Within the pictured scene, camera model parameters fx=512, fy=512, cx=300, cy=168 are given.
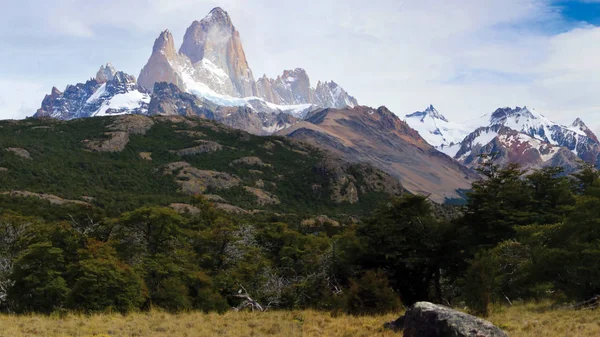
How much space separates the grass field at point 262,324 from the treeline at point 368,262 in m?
2.54

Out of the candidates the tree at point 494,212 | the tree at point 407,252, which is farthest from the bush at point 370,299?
the tree at point 494,212

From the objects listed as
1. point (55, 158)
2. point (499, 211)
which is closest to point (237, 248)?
point (499, 211)

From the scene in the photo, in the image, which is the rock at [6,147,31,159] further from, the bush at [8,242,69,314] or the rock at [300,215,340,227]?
the bush at [8,242,69,314]

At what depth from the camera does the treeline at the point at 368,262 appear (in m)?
26.5

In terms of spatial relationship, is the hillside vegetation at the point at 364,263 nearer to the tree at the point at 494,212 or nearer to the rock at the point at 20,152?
the tree at the point at 494,212

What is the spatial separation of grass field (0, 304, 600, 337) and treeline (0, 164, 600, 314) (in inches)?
99.9

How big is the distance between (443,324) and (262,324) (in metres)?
9.69

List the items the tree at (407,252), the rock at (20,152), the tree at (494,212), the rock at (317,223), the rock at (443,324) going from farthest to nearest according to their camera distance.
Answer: the rock at (20,152) → the rock at (317,223) → the tree at (494,212) → the tree at (407,252) → the rock at (443,324)

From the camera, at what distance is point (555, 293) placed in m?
28.7

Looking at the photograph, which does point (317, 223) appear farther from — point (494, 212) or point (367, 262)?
point (367, 262)

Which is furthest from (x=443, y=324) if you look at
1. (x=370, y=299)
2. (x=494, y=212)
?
(x=494, y=212)

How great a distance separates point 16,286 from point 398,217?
2505 cm

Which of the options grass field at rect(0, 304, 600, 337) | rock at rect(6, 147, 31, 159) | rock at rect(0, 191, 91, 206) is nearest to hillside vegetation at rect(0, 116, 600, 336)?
grass field at rect(0, 304, 600, 337)

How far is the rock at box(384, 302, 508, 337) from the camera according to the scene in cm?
1461
